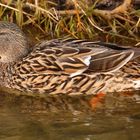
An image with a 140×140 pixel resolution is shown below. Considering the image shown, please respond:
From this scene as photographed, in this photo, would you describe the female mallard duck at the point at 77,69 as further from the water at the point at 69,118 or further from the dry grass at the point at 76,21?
the dry grass at the point at 76,21

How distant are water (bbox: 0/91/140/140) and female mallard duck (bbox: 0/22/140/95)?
113 millimetres

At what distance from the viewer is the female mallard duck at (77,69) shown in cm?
646

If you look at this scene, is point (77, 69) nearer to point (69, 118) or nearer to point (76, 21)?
point (69, 118)

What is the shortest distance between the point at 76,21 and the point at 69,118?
6.29 ft

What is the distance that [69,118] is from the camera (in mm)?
5984

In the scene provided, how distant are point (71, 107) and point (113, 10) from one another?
1797 mm

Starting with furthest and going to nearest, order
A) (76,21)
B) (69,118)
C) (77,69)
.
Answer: (76,21) → (77,69) → (69,118)

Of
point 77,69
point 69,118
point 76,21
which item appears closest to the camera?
point 69,118

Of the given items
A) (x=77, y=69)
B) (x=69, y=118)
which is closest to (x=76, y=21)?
(x=77, y=69)

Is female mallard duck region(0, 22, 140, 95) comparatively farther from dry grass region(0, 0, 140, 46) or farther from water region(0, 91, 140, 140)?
dry grass region(0, 0, 140, 46)

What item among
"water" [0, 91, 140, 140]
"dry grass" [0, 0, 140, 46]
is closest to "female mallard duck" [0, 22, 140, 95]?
"water" [0, 91, 140, 140]

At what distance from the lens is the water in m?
5.64

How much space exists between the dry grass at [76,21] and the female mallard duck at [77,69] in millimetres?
877

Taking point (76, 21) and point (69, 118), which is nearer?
point (69, 118)
